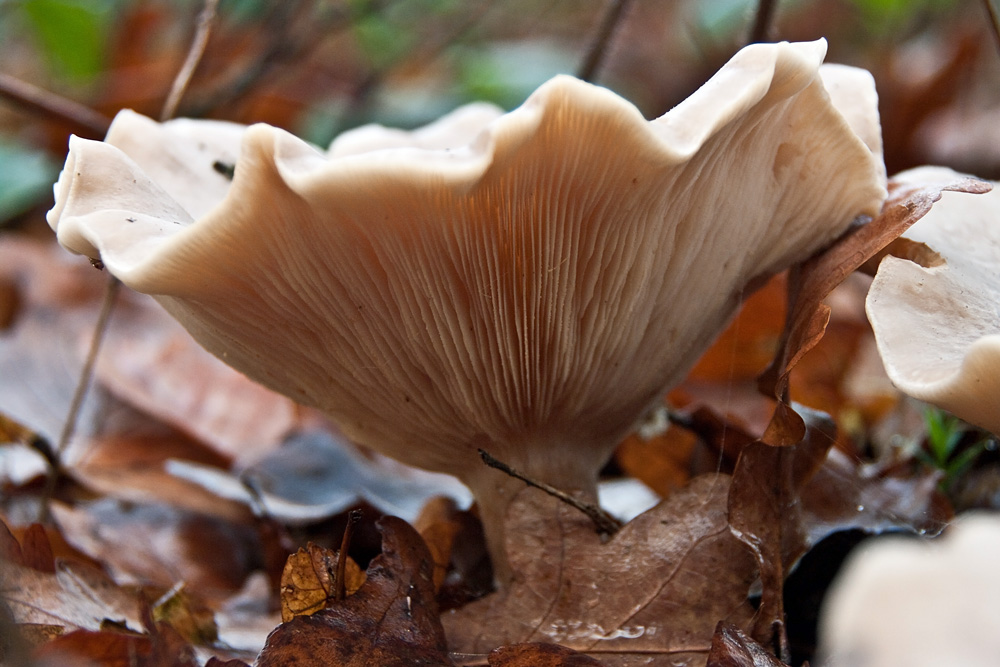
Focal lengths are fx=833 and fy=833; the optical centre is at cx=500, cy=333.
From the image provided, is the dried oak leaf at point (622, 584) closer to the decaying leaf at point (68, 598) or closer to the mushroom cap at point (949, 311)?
the mushroom cap at point (949, 311)

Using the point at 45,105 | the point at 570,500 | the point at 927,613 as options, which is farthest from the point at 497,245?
the point at 45,105

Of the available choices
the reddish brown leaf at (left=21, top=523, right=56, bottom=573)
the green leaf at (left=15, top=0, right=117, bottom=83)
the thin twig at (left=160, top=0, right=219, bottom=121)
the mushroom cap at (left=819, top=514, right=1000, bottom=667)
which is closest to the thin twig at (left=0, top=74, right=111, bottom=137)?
the thin twig at (left=160, top=0, right=219, bottom=121)

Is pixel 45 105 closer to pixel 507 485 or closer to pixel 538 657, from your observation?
pixel 507 485

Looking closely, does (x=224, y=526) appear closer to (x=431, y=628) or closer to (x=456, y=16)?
(x=431, y=628)

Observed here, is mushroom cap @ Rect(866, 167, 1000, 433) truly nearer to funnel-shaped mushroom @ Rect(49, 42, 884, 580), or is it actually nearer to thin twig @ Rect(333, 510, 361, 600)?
funnel-shaped mushroom @ Rect(49, 42, 884, 580)

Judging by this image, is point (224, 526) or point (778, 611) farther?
point (224, 526)

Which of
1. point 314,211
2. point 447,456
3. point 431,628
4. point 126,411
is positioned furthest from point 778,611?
point 126,411

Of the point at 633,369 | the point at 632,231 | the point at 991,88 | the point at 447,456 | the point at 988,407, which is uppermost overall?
the point at 632,231
